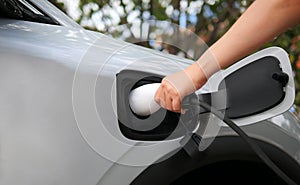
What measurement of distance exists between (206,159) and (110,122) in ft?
0.98

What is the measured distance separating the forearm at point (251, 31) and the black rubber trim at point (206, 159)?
380mm

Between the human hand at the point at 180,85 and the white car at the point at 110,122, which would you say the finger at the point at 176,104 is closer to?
the human hand at the point at 180,85

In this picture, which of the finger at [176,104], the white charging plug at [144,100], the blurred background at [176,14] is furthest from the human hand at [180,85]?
the blurred background at [176,14]

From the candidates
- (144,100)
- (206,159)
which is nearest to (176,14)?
(206,159)

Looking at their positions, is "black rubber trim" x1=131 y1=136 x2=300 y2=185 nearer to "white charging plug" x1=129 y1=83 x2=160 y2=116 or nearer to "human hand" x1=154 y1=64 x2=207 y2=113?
"white charging plug" x1=129 y1=83 x2=160 y2=116

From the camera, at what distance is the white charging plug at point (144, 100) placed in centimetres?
174

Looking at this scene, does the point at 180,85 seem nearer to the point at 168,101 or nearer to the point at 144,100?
the point at 168,101

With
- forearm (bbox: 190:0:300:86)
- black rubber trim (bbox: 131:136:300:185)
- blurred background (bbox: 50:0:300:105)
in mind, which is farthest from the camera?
blurred background (bbox: 50:0:300:105)

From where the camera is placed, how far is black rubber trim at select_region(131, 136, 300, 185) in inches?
74.6

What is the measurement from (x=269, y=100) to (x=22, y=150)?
2.37 ft

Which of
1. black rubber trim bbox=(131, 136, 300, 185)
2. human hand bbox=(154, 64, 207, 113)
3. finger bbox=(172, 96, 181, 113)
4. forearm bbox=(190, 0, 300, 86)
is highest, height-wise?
forearm bbox=(190, 0, 300, 86)

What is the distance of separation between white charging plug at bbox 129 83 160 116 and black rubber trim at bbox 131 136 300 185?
0.19 metres

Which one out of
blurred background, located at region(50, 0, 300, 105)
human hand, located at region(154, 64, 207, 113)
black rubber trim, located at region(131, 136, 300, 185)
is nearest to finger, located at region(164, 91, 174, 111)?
human hand, located at region(154, 64, 207, 113)

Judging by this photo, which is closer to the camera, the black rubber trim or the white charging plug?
the white charging plug
